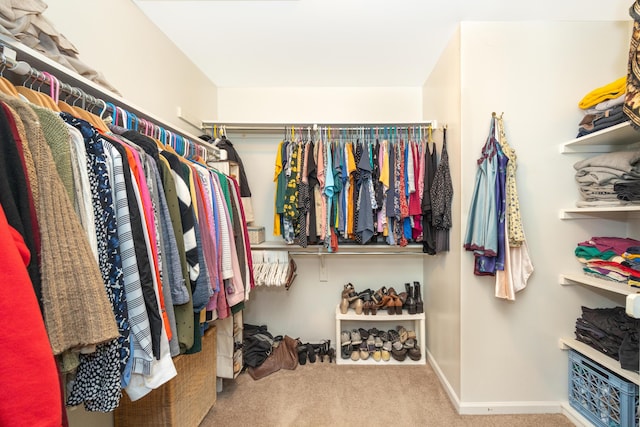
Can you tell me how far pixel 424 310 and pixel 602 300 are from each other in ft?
3.80

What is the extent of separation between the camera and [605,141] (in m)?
1.58

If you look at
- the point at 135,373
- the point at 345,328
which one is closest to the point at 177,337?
the point at 135,373

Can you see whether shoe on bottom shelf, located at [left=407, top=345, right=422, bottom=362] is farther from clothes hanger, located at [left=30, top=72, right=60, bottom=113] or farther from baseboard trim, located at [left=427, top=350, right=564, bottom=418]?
clothes hanger, located at [left=30, top=72, right=60, bottom=113]

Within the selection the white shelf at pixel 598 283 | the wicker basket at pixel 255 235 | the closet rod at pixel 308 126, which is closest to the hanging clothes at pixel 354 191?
the closet rod at pixel 308 126

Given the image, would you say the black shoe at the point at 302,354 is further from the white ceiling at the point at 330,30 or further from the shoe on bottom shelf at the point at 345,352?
the white ceiling at the point at 330,30

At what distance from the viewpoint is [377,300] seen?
2.34 metres

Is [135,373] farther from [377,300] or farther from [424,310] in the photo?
[424,310]

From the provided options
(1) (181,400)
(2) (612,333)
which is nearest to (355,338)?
(1) (181,400)

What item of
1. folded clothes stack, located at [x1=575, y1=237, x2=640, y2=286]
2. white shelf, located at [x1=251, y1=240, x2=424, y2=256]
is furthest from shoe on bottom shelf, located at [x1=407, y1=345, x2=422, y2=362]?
folded clothes stack, located at [x1=575, y1=237, x2=640, y2=286]

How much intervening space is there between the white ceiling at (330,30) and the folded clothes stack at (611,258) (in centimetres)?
135

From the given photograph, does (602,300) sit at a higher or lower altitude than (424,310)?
higher

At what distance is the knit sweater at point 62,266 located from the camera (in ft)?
1.82

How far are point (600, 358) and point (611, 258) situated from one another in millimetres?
545

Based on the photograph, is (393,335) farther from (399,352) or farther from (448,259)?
(448,259)
